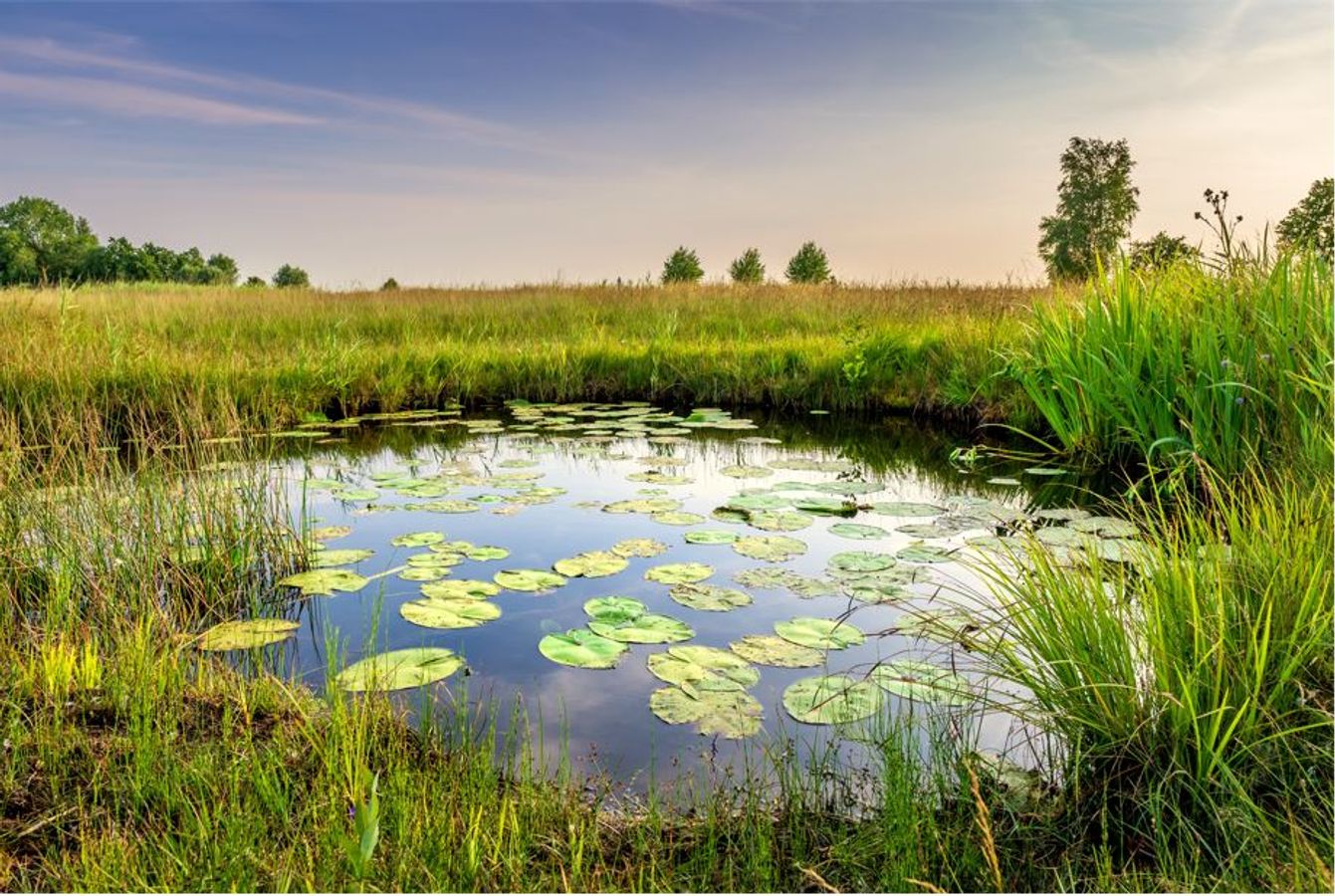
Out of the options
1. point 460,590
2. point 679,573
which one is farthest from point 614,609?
point 460,590

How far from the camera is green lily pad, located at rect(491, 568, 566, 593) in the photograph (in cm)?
352

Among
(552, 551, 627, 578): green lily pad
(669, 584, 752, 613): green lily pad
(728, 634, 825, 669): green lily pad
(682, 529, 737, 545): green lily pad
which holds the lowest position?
(728, 634, 825, 669): green lily pad

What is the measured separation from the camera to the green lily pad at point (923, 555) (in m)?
3.78

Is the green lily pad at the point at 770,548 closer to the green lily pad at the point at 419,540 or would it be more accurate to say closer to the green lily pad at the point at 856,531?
the green lily pad at the point at 856,531

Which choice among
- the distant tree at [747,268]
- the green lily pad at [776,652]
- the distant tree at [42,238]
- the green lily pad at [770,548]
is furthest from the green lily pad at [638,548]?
the distant tree at [42,238]

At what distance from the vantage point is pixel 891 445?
6648 millimetres

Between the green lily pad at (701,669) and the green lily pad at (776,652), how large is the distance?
45 mm

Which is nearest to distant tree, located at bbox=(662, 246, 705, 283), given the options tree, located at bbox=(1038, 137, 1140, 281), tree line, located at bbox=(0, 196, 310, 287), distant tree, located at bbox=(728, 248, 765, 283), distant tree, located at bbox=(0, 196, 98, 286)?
distant tree, located at bbox=(728, 248, 765, 283)

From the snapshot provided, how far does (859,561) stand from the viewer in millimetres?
3764

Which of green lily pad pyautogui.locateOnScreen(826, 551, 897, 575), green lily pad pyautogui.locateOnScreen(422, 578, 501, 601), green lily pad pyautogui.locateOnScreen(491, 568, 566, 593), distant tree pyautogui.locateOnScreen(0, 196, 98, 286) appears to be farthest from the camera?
distant tree pyautogui.locateOnScreen(0, 196, 98, 286)

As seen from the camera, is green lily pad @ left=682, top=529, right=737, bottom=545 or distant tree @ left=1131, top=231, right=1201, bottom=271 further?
distant tree @ left=1131, top=231, right=1201, bottom=271

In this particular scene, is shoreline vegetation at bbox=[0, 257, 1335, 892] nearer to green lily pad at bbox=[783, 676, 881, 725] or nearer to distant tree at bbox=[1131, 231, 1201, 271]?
green lily pad at bbox=[783, 676, 881, 725]

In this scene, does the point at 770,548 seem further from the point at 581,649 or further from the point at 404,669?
the point at 404,669

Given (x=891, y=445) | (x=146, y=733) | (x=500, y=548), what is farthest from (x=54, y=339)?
(x=891, y=445)
